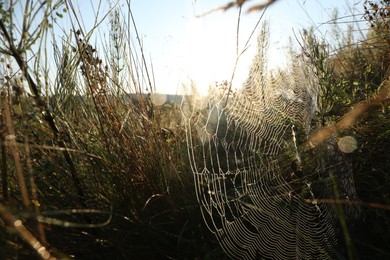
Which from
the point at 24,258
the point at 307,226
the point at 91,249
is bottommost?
the point at 307,226

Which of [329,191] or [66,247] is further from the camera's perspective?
[329,191]

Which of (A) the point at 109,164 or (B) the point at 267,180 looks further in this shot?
(B) the point at 267,180

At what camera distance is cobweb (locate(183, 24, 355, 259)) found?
4.96 feet

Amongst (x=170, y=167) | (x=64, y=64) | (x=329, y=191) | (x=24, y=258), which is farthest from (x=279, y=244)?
(x=64, y=64)

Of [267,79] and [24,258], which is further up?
[267,79]

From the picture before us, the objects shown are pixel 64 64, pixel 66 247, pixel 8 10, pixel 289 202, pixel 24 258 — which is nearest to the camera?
pixel 24 258

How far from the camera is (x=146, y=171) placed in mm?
1603

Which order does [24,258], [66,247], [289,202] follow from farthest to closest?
[289,202], [66,247], [24,258]

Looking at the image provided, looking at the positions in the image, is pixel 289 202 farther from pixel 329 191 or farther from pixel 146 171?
pixel 146 171

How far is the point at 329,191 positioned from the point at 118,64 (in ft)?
3.87

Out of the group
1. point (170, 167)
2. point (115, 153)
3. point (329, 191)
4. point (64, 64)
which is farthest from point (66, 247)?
point (329, 191)

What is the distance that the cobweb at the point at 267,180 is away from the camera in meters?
1.51

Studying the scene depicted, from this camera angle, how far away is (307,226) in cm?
179

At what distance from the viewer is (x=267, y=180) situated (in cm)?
205
